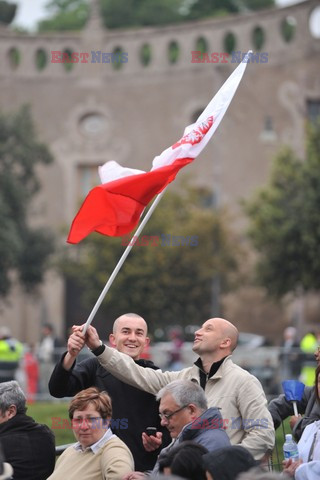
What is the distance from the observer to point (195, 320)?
42.6m

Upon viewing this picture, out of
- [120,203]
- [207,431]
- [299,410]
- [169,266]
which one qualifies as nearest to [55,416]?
[299,410]

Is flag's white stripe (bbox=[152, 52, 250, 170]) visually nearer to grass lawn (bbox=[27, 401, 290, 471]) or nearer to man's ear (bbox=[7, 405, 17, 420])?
man's ear (bbox=[7, 405, 17, 420])

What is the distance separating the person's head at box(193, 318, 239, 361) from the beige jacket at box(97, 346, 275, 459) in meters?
0.09

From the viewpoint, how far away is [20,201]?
140 feet

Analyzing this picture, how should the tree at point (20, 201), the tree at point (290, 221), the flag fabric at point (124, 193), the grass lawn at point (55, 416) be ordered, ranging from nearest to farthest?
the flag fabric at point (124, 193)
the grass lawn at point (55, 416)
the tree at point (290, 221)
the tree at point (20, 201)

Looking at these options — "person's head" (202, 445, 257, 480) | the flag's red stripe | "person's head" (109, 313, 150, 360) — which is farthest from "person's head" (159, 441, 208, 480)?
the flag's red stripe

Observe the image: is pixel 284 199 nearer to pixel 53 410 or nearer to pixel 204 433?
pixel 53 410

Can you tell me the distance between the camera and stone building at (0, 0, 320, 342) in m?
48.0

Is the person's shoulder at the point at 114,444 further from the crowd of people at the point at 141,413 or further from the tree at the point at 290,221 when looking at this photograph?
the tree at the point at 290,221

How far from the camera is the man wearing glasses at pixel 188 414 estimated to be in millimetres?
7625

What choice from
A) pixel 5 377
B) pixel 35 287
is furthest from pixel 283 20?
pixel 5 377

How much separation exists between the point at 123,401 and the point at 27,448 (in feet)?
2.76

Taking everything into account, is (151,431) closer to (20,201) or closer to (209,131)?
(209,131)

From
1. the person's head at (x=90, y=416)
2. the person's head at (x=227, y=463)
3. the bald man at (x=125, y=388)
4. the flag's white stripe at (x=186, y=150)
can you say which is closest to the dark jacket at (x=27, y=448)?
the bald man at (x=125, y=388)
